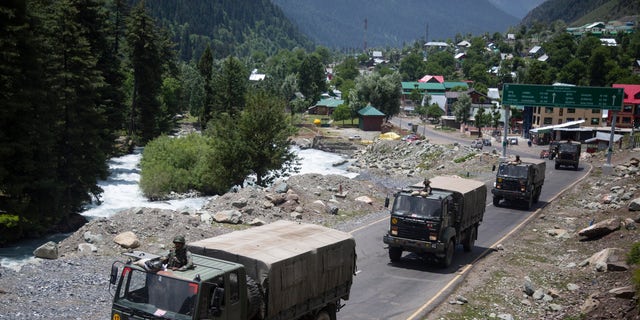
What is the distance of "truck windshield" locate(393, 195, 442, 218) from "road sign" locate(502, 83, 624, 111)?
3721 cm

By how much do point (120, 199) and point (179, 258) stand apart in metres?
37.1

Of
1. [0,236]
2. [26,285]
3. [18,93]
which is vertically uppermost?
[18,93]

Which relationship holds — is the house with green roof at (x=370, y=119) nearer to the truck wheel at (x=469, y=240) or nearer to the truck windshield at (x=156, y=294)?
the truck wheel at (x=469, y=240)

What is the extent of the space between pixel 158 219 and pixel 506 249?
50.7ft

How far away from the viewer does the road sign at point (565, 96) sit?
5394 centimetres

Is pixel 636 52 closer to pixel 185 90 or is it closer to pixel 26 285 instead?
pixel 185 90

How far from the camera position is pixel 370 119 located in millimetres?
109438


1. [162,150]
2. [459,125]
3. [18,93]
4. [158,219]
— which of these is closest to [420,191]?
[158,219]

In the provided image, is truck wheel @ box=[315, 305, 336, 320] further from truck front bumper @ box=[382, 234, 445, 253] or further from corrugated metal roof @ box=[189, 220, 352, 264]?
truck front bumper @ box=[382, 234, 445, 253]

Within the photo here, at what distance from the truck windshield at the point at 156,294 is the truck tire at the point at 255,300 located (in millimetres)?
1662

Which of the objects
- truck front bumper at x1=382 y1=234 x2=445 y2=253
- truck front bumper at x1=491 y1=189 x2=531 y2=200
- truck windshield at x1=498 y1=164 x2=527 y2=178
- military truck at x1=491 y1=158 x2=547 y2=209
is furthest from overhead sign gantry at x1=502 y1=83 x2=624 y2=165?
truck front bumper at x1=382 y1=234 x2=445 y2=253

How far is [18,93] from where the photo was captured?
29.7 m

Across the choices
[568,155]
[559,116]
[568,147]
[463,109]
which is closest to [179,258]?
[568,155]

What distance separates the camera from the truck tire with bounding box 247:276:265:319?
11.7 metres
